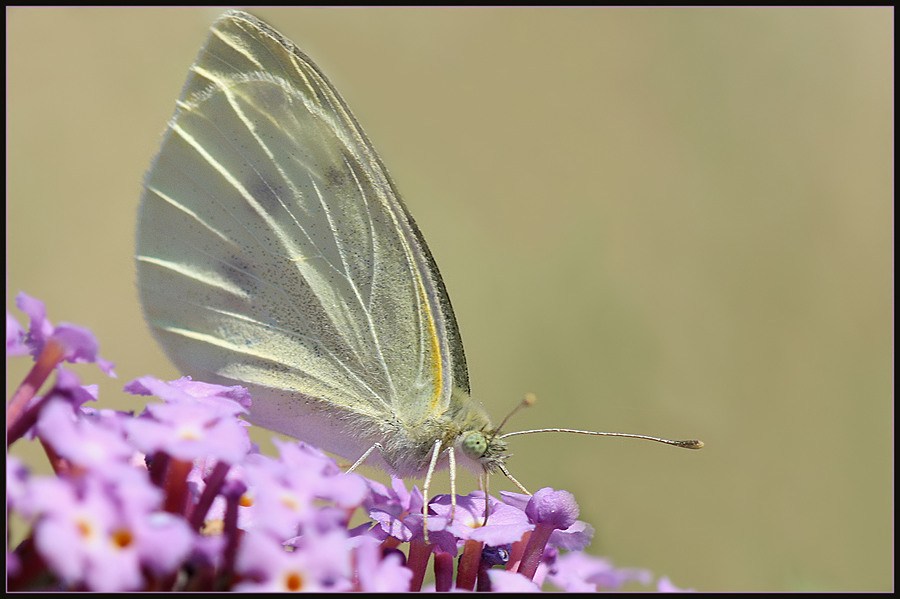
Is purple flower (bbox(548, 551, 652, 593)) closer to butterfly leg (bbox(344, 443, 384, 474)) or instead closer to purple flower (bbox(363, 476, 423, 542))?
purple flower (bbox(363, 476, 423, 542))

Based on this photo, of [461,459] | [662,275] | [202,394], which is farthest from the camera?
[662,275]

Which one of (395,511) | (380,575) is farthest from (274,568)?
(395,511)

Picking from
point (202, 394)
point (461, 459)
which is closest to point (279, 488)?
point (202, 394)

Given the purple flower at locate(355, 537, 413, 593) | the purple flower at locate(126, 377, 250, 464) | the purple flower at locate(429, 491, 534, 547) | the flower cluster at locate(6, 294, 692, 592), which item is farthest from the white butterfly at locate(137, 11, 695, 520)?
the purple flower at locate(355, 537, 413, 593)

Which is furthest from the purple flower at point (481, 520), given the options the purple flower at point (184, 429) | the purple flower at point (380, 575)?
the purple flower at point (184, 429)

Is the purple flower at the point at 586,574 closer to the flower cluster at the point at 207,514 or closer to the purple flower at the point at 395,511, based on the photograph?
the flower cluster at the point at 207,514

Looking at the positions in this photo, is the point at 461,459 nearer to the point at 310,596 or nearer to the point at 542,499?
the point at 542,499
